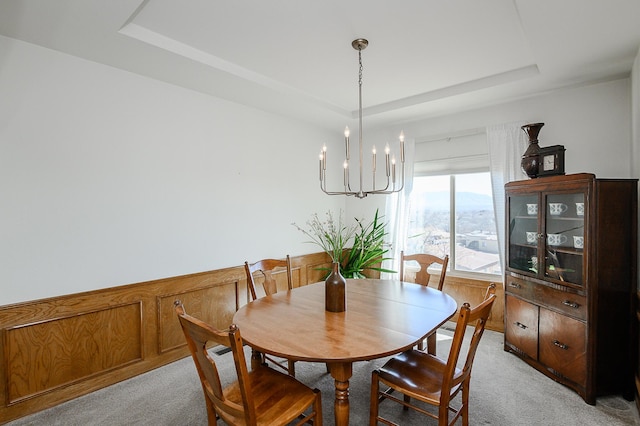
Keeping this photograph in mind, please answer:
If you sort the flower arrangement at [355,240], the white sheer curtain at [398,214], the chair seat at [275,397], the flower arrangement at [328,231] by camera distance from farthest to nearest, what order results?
the flower arrangement at [328,231] < the white sheer curtain at [398,214] < the flower arrangement at [355,240] < the chair seat at [275,397]

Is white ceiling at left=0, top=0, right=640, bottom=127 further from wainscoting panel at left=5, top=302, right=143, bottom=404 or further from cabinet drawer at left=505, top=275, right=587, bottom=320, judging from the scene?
wainscoting panel at left=5, top=302, right=143, bottom=404

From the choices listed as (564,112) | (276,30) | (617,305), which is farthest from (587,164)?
(276,30)

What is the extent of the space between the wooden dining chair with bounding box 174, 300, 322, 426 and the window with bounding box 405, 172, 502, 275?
2.93m

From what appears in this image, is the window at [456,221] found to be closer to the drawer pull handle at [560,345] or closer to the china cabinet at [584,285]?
the china cabinet at [584,285]

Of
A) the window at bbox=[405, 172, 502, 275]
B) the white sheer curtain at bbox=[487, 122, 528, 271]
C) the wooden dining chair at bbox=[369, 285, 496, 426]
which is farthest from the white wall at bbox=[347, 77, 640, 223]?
the wooden dining chair at bbox=[369, 285, 496, 426]

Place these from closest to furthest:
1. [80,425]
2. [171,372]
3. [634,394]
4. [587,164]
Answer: [80,425] < [634,394] < [171,372] < [587,164]

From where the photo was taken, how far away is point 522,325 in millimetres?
2941

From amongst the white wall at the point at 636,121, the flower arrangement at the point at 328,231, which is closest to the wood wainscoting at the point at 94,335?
the flower arrangement at the point at 328,231

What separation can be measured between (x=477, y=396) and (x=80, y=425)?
2.80 m

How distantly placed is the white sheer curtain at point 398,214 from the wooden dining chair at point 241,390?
2709mm

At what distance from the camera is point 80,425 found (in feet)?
6.89

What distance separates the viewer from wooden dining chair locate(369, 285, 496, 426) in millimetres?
1563

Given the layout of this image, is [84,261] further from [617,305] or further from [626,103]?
[626,103]

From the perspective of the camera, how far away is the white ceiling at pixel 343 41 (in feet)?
6.31
